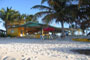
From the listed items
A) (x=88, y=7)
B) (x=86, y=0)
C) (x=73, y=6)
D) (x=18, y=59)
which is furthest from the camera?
(x=73, y=6)

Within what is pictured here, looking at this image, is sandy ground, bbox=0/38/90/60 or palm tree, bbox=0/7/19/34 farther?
palm tree, bbox=0/7/19/34

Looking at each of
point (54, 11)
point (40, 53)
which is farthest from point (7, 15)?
point (40, 53)

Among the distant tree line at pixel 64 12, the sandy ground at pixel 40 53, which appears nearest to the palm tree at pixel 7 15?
the distant tree line at pixel 64 12

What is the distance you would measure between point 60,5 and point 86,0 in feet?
18.1

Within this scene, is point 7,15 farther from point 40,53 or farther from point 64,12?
point 40,53

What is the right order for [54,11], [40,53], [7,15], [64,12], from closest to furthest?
[40,53]
[64,12]
[54,11]
[7,15]

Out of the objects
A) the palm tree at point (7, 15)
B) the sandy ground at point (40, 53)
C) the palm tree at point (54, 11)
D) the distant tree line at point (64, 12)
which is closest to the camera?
the sandy ground at point (40, 53)

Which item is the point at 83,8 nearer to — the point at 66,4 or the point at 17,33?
the point at 66,4

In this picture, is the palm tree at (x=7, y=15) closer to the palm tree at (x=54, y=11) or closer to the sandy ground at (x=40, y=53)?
the palm tree at (x=54, y=11)

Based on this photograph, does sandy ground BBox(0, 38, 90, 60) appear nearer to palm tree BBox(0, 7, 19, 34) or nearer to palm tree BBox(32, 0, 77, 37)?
palm tree BBox(32, 0, 77, 37)

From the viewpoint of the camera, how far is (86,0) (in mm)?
10945

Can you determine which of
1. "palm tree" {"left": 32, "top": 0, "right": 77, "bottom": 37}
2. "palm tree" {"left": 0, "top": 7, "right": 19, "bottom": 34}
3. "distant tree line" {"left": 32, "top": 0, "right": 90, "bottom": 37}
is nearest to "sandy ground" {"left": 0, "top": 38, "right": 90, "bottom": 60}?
"distant tree line" {"left": 32, "top": 0, "right": 90, "bottom": 37}

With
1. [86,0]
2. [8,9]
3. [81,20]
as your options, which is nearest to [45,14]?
[81,20]

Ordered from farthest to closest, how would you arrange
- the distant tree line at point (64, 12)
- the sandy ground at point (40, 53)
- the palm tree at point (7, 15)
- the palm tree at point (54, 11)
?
the palm tree at point (7, 15)
the palm tree at point (54, 11)
the distant tree line at point (64, 12)
the sandy ground at point (40, 53)
